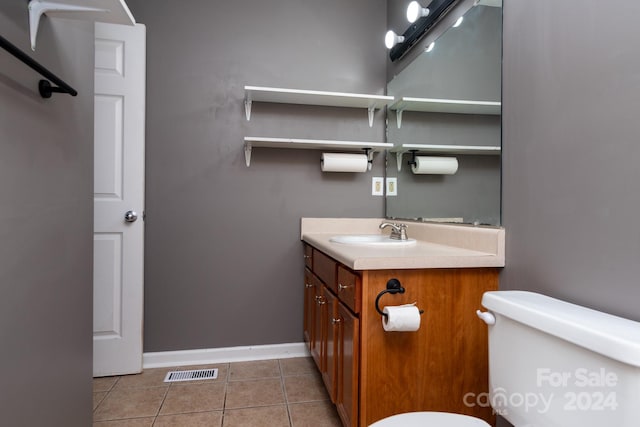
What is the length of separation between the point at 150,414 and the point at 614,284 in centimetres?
189

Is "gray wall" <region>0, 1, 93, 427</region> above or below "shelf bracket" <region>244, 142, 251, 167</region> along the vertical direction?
below

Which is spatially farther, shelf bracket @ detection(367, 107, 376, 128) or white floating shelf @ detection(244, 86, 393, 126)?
shelf bracket @ detection(367, 107, 376, 128)

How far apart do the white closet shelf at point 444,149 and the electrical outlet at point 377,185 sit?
0.20 metres

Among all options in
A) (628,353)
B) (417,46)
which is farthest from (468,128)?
(628,353)

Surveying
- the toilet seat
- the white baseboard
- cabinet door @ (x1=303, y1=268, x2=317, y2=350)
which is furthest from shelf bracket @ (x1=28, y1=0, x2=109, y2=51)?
the white baseboard

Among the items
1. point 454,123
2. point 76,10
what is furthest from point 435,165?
point 76,10

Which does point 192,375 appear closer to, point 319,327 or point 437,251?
point 319,327

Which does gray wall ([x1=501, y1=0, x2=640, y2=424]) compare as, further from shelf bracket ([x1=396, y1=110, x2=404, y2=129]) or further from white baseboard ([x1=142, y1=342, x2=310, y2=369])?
white baseboard ([x1=142, y1=342, x2=310, y2=369])

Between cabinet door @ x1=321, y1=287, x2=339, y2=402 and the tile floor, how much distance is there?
216mm

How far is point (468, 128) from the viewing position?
154 centimetres

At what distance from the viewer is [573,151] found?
99 centimetres

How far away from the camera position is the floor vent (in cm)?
199

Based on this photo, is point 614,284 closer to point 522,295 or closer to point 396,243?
point 522,295

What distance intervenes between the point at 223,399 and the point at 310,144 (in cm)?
147
